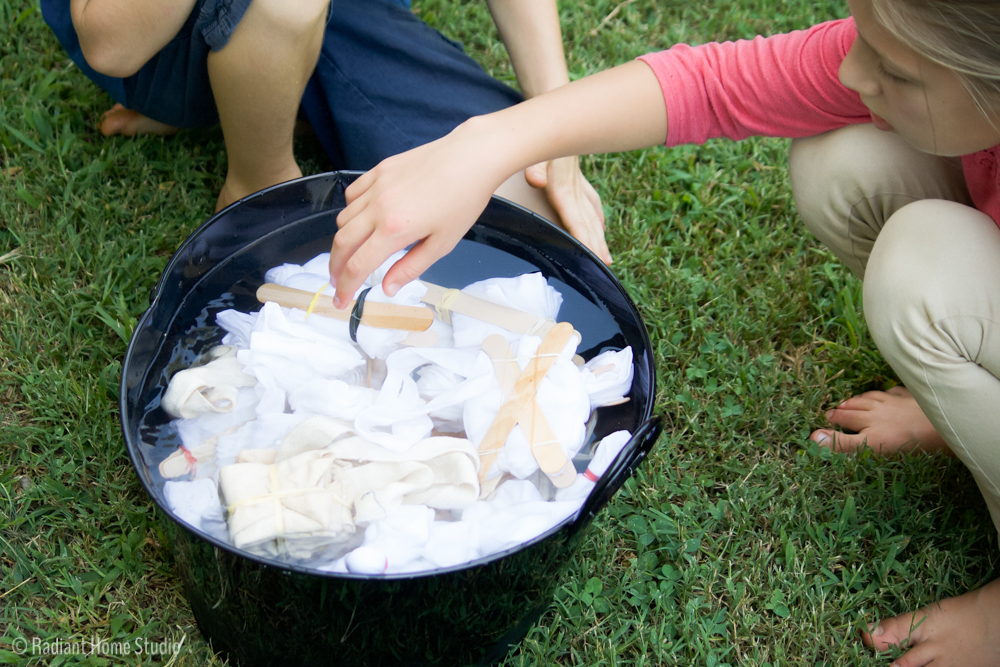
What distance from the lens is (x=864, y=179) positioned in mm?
1059

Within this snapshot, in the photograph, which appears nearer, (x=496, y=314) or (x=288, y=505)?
(x=288, y=505)

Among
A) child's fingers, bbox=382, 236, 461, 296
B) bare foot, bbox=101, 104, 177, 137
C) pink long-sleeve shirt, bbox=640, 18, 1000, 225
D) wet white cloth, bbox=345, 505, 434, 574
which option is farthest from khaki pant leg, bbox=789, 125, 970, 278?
bare foot, bbox=101, 104, 177, 137

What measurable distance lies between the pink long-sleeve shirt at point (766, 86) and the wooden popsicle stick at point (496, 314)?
311 mm

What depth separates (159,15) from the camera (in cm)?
107

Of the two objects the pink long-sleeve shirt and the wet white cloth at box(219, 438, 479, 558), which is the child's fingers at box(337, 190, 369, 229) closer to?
the wet white cloth at box(219, 438, 479, 558)

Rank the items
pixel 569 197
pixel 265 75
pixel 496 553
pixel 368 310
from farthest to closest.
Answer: pixel 569 197, pixel 265 75, pixel 368 310, pixel 496 553

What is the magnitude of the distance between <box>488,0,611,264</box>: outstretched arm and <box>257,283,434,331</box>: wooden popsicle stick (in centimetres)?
37

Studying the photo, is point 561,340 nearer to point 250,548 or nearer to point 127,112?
point 250,548

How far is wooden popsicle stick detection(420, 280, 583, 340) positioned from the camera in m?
1.03

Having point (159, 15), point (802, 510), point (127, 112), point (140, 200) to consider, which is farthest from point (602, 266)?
point (127, 112)

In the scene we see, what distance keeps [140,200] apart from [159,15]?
17.1 inches

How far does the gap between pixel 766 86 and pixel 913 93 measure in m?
0.23

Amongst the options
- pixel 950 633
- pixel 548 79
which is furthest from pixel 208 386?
pixel 950 633

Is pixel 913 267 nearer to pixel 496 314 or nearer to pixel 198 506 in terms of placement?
pixel 496 314
